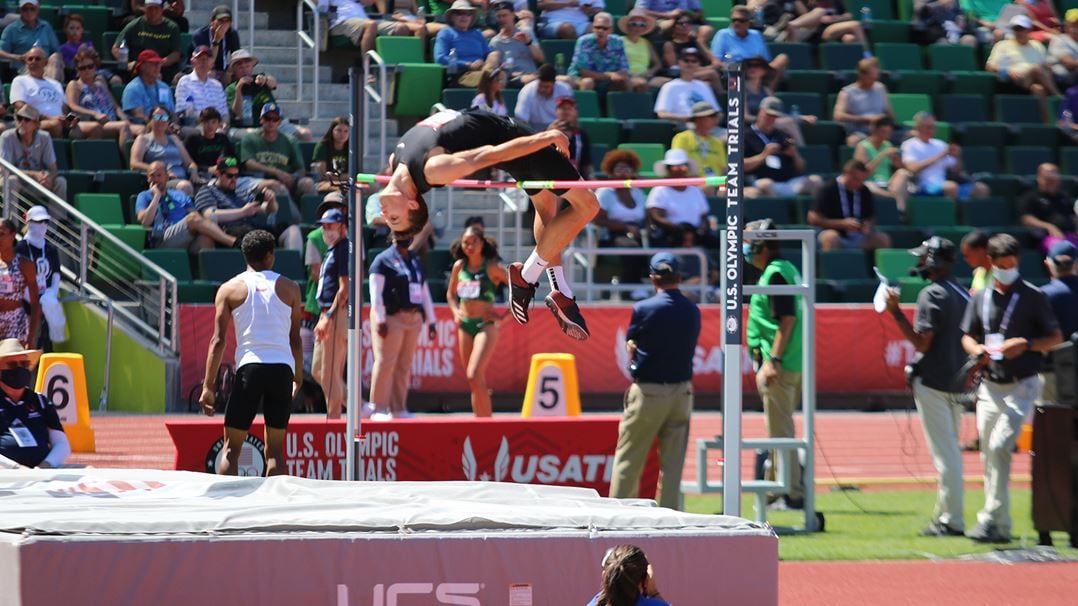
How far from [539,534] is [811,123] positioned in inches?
451

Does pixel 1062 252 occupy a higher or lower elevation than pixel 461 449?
higher

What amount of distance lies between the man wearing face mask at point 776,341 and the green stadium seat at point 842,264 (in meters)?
5.54

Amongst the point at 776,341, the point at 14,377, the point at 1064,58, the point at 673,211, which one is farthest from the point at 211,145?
the point at 1064,58

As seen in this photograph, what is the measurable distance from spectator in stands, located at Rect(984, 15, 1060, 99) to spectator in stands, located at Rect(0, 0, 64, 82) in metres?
10.5

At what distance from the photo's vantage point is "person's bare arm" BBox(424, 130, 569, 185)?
21.7ft

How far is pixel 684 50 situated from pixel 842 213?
2.53m

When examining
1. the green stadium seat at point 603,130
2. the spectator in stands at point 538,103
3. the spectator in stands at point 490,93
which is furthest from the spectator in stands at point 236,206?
the green stadium seat at point 603,130

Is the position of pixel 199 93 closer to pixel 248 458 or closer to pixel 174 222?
pixel 174 222

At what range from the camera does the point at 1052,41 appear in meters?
18.7

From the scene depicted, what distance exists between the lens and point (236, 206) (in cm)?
1418

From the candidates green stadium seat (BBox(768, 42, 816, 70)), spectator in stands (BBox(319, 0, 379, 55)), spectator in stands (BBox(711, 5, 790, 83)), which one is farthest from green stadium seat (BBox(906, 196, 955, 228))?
spectator in stands (BBox(319, 0, 379, 55))

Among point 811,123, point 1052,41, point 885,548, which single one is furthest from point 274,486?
point 1052,41

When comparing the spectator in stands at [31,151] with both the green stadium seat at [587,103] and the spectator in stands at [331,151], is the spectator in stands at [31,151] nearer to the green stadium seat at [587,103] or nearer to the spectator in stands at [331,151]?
the spectator in stands at [331,151]

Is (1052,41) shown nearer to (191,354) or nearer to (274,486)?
(191,354)
